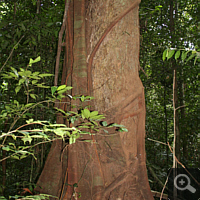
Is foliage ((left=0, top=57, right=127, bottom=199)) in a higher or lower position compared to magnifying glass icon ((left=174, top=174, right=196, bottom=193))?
higher

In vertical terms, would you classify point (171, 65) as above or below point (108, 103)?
above

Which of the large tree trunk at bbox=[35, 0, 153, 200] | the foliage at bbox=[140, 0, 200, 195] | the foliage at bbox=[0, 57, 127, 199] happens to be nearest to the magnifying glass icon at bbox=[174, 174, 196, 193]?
the foliage at bbox=[140, 0, 200, 195]

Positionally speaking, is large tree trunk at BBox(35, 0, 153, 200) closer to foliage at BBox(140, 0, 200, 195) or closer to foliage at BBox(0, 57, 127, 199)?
foliage at BBox(0, 57, 127, 199)

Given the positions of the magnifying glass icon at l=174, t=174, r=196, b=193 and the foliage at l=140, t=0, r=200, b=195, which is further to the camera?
the foliage at l=140, t=0, r=200, b=195

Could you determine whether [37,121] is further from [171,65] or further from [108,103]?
[171,65]

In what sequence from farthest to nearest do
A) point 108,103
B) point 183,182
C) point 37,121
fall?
1. point 183,182
2. point 108,103
3. point 37,121

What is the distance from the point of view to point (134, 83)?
1.41 m

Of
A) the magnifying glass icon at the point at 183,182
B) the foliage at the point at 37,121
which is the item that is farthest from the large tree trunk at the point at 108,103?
the magnifying glass icon at the point at 183,182

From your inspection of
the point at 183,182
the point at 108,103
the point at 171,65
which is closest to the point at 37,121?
the point at 108,103

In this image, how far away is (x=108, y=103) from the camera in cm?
134

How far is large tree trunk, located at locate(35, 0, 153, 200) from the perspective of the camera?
123 cm

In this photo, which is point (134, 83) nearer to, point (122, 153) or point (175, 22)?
point (122, 153)

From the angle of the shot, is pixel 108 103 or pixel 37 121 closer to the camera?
pixel 37 121

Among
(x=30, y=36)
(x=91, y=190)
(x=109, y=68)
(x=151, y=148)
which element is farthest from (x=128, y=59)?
(x=151, y=148)
